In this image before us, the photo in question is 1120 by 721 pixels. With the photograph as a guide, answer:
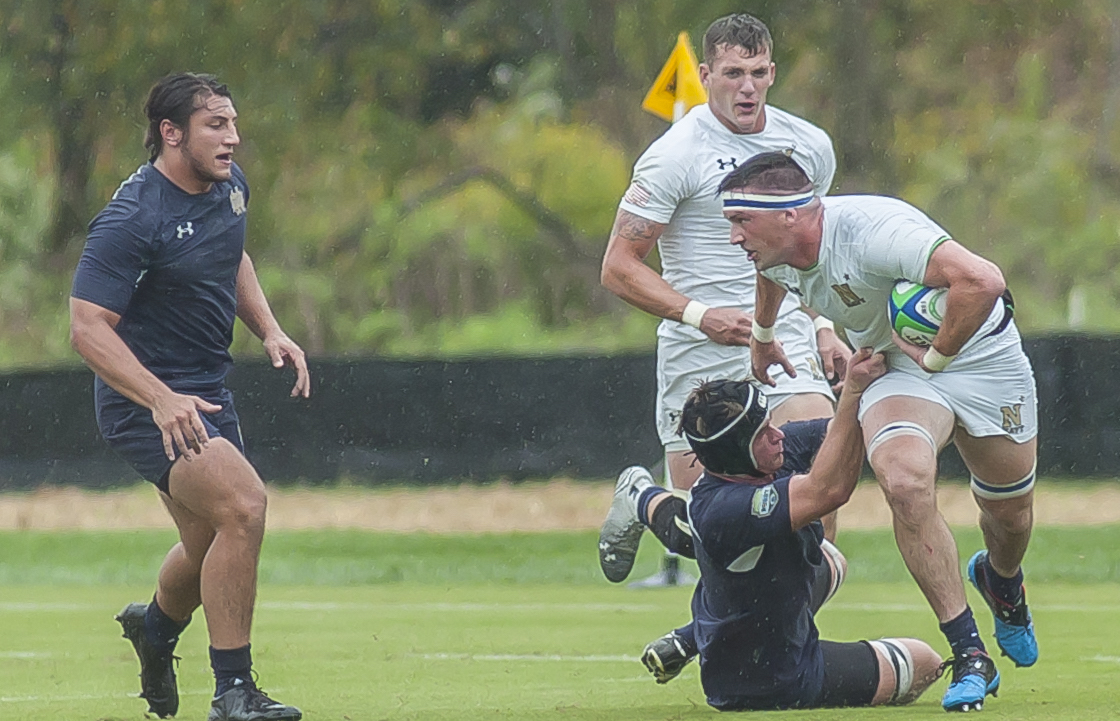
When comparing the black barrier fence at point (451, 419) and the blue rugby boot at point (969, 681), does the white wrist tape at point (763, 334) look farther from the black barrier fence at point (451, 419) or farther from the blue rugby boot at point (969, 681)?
the black barrier fence at point (451, 419)

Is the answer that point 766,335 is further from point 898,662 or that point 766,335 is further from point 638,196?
point 898,662

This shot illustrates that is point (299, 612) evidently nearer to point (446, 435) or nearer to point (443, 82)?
point (446, 435)

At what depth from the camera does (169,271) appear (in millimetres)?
6324

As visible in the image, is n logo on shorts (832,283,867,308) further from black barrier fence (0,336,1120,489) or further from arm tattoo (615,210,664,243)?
black barrier fence (0,336,1120,489)

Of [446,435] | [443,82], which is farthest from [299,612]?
[443,82]

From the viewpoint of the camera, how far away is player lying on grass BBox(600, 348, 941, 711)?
6.02m

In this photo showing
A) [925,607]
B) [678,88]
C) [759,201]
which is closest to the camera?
[759,201]

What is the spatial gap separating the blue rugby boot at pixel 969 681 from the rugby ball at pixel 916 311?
100cm

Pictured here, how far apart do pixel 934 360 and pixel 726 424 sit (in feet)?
2.33

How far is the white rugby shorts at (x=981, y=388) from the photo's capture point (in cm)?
646

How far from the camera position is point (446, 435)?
18.2 m

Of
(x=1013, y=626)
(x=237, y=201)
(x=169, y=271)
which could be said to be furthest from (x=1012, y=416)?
(x=169, y=271)

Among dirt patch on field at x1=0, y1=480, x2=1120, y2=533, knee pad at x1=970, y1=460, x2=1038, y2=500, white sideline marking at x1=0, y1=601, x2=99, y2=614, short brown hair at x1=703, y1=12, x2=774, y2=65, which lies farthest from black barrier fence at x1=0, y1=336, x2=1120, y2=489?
knee pad at x1=970, y1=460, x2=1038, y2=500

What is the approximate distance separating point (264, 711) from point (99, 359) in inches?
47.7
